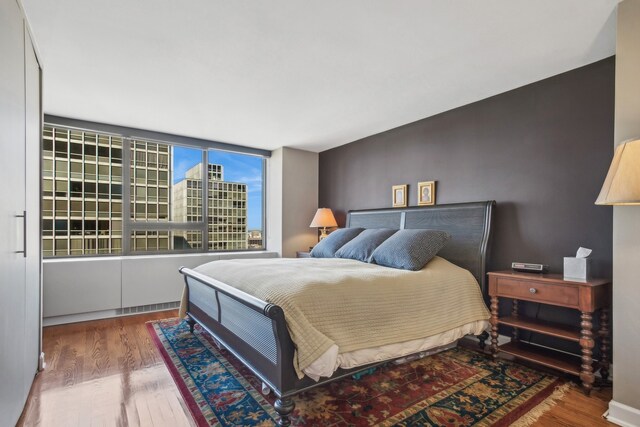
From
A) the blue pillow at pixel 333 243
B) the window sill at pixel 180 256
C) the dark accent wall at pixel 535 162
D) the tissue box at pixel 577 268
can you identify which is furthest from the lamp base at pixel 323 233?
the tissue box at pixel 577 268

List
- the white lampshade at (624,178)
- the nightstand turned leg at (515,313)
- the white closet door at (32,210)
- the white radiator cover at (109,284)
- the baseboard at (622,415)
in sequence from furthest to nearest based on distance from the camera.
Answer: the white radiator cover at (109,284)
the nightstand turned leg at (515,313)
the white closet door at (32,210)
the baseboard at (622,415)
the white lampshade at (624,178)

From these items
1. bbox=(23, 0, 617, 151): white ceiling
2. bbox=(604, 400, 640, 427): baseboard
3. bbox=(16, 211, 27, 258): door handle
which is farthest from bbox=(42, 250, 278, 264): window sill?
bbox=(604, 400, 640, 427): baseboard

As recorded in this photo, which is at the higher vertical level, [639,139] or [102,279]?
[639,139]

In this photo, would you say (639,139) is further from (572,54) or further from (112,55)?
(112,55)

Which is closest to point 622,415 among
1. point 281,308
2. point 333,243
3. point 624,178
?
point 624,178

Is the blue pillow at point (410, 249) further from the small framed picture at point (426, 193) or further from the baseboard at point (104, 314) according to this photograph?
the baseboard at point (104, 314)

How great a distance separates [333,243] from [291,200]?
157 cm

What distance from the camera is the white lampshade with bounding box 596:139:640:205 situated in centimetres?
162

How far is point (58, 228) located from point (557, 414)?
4952 millimetres

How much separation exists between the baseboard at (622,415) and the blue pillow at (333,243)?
7.76 ft

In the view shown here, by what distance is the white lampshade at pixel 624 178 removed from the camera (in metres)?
1.62

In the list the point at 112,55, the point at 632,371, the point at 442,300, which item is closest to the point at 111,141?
the point at 112,55

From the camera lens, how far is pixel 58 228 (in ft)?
12.9

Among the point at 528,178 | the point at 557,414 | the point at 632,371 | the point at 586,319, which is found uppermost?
the point at 528,178
